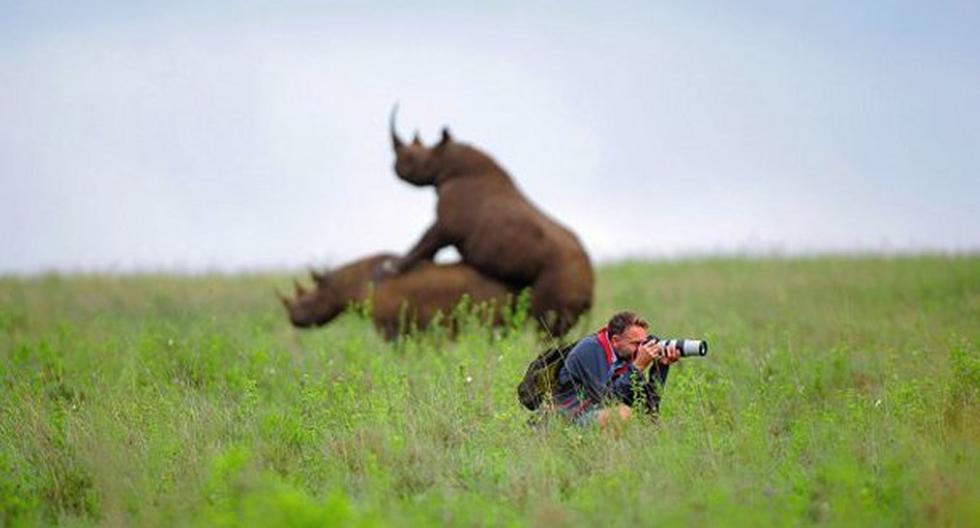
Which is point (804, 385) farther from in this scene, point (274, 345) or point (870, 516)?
point (274, 345)

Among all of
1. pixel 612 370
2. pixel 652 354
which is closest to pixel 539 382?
pixel 612 370

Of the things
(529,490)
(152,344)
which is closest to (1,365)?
(152,344)

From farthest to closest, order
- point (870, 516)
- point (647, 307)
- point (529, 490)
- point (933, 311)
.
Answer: point (647, 307), point (933, 311), point (529, 490), point (870, 516)

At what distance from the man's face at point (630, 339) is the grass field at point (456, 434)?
476 mm

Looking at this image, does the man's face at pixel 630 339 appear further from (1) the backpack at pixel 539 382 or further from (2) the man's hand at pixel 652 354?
(1) the backpack at pixel 539 382

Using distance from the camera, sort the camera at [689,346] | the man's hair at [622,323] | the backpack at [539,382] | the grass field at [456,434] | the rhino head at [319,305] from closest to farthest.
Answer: the grass field at [456,434], the camera at [689,346], the man's hair at [622,323], the backpack at [539,382], the rhino head at [319,305]

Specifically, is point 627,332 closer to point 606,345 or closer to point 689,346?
point 606,345

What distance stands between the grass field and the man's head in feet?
1.60

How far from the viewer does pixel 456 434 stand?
31.6 feet

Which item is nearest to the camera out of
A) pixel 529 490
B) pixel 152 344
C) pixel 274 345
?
pixel 529 490

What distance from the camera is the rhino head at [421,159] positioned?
15.9m

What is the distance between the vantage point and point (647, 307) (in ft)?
63.2

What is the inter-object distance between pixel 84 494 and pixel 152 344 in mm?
4026

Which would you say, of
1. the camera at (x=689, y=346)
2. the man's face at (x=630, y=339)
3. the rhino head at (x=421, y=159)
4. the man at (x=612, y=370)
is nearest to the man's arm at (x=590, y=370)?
the man at (x=612, y=370)
